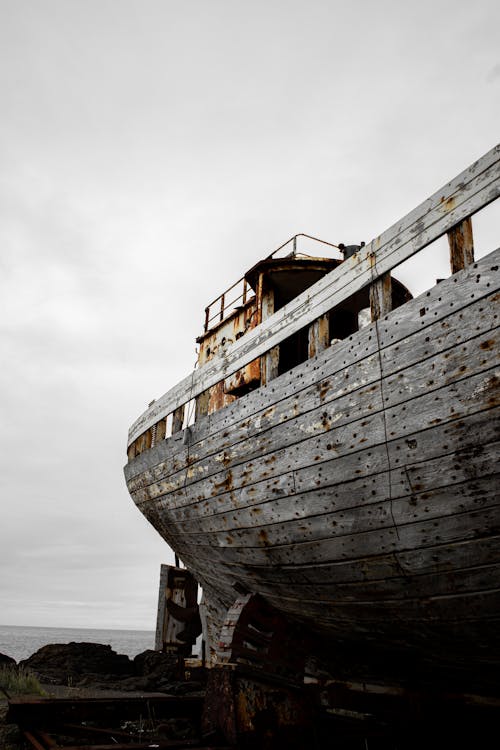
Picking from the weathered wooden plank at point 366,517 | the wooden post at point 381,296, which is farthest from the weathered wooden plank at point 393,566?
the wooden post at point 381,296

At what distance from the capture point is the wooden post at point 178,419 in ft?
24.4

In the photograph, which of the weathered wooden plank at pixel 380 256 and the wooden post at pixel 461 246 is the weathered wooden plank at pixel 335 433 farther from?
the weathered wooden plank at pixel 380 256

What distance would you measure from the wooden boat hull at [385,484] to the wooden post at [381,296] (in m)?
0.18

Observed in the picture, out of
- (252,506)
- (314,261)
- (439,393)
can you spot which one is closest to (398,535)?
(439,393)

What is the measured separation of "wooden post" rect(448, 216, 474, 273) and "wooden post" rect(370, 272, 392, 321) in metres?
0.61

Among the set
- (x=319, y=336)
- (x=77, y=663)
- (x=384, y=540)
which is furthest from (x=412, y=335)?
(x=77, y=663)

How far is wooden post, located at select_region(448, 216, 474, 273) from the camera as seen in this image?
3744 millimetres

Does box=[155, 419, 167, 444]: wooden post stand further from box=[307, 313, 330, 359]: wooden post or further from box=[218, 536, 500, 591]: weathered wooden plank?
box=[307, 313, 330, 359]: wooden post

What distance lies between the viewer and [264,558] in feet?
17.7

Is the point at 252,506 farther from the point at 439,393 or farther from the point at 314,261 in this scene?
the point at 314,261

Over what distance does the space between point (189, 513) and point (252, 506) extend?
5.58 feet

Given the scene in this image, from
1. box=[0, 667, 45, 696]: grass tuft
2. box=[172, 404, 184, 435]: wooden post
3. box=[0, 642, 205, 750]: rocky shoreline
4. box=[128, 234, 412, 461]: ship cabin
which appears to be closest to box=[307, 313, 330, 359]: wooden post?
box=[128, 234, 412, 461]: ship cabin

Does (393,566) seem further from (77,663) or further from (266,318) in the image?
(77,663)

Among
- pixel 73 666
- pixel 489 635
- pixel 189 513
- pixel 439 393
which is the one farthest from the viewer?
pixel 73 666
